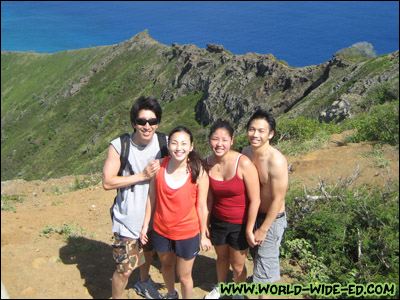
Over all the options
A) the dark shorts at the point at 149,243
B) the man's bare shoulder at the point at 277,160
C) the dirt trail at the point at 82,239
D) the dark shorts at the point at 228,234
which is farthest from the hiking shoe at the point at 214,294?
the man's bare shoulder at the point at 277,160

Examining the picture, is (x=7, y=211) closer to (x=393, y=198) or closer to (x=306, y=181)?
(x=306, y=181)

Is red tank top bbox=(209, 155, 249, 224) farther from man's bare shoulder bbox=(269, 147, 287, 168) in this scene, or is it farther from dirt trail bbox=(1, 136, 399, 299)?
dirt trail bbox=(1, 136, 399, 299)

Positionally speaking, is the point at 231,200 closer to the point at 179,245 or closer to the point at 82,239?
the point at 179,245

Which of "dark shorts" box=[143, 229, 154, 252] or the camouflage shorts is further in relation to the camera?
"dark shorts" box=[143, 229, 154, 252]

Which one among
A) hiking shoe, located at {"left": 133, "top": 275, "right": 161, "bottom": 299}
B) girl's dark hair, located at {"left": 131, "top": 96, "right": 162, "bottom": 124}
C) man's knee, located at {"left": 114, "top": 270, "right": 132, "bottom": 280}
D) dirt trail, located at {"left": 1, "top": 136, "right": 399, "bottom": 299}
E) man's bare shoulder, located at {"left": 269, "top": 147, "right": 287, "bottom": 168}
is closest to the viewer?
man's bare shoulder, located at {"left": 269, "top": 147, "right": 287, "bottom": 168}

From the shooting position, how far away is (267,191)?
3.75m

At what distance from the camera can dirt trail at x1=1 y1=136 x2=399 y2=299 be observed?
13.5 feet

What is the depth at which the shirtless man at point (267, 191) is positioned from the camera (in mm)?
3602

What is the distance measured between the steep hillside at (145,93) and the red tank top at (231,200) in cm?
1305

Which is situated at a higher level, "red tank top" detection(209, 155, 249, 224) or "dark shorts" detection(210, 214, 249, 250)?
"red tank top" detection(209, 155, 249, 224)

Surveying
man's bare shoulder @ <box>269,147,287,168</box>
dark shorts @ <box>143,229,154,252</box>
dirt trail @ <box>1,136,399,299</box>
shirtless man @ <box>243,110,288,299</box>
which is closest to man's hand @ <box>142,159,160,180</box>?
dark shorts @ <box>143,229,154,252</box>

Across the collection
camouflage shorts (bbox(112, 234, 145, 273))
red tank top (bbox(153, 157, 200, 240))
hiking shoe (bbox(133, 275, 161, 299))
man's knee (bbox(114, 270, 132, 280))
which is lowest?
hiking shoe (bbox(133, 275, 161, 299))

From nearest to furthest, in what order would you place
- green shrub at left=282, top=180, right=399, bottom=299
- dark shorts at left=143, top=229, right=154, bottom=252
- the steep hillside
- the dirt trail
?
1. dark shorts at left=143, top=229, right=154, bottom=252
2. the dirt trail
3. green shrub at left=282, top=180, right=399, bottom=299
4. the steep hillside

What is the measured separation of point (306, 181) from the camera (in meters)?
7.39
